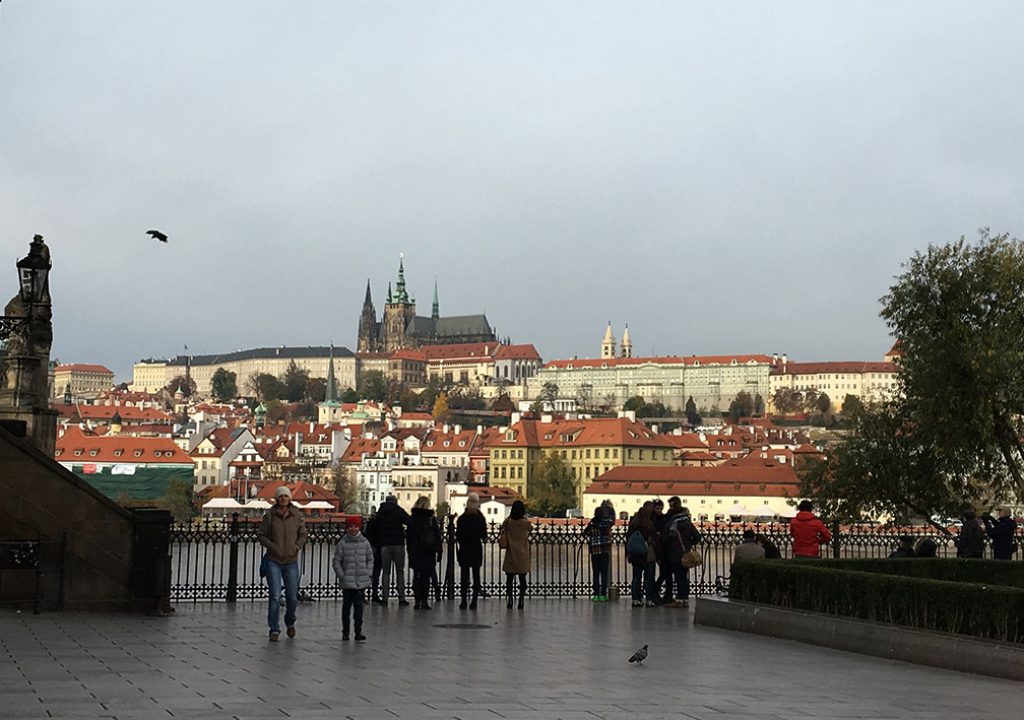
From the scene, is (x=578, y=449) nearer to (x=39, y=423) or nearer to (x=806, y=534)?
(x=806, y=534)

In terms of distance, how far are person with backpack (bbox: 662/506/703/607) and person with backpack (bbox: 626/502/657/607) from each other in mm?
307

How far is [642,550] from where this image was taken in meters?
22.1

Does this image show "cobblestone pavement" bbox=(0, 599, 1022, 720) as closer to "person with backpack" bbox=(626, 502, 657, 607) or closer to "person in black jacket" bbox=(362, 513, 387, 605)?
"person in black jacket" bbox=(362, 513, 387, 605)

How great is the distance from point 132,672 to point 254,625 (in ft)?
17.7

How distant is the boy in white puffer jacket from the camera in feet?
52.2

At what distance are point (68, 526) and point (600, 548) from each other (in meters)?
8.21

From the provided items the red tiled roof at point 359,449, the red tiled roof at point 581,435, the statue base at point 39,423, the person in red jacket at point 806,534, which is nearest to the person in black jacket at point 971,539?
the person in red jacket at point 806,534

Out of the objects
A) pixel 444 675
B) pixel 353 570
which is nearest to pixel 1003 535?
pixel 353 570

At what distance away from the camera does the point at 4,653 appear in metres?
13.2

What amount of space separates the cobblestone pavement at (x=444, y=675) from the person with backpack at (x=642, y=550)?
3.53 metres

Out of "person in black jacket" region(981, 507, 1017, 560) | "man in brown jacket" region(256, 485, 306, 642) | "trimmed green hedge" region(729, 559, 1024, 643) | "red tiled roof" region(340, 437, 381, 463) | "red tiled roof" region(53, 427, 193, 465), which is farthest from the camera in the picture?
"red tiled roof" region(340, 437, 381, 463)

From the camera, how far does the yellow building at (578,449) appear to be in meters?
160

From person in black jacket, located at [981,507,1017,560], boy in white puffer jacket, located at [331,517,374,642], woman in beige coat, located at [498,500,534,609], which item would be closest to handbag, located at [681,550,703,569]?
woman in beige coat, located at [498,500,534,609]

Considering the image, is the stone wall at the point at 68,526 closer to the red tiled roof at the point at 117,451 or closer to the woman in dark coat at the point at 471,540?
the woman in dark coat at the point at 471,540
